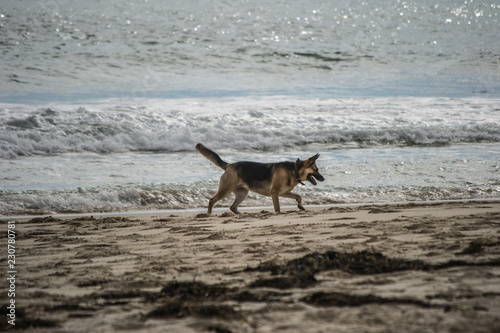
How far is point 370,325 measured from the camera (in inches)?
95.0

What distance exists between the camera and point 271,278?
11.2 feet

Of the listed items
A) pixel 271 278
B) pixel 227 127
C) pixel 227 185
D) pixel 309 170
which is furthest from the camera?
pixel 227 127

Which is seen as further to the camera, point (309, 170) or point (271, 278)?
point (309, 170)

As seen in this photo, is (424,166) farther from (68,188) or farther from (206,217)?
(68,188)

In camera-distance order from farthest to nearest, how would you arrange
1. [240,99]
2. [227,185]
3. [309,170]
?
[240,99] < [309,170] < [227,185]

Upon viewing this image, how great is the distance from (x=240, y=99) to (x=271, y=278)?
63.3 ft

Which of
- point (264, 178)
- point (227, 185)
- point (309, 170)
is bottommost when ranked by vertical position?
point (227, 185)

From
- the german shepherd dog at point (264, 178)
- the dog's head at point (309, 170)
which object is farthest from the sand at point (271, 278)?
the dog's head at point (309, 170)

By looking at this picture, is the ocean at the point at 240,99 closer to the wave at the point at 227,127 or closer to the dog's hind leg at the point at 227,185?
the wave at the point at 227,127

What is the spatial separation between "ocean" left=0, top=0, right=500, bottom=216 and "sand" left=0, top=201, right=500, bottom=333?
12.6 feet

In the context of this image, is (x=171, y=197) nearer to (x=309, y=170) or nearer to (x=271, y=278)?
(x=309, y=170)

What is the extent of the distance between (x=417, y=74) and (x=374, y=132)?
12.9 meters

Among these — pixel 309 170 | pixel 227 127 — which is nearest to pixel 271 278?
pixel 309 170

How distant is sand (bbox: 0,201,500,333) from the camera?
258cm
